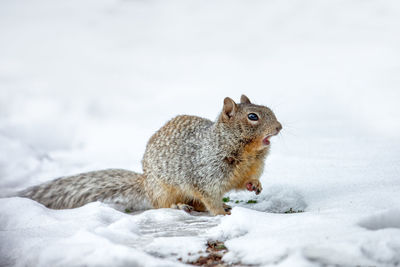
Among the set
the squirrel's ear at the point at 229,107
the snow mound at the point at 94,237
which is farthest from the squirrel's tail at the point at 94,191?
the squirrel's ear at the point at 229,107

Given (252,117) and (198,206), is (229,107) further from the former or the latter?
(198,206)

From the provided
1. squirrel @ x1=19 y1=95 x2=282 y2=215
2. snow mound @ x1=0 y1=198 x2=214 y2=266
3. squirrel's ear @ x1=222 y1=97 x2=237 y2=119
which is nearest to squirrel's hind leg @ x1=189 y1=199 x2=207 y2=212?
squirrel @ x1=19 y1=95 x2=282 y2=215

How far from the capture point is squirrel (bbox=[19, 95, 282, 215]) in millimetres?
6418

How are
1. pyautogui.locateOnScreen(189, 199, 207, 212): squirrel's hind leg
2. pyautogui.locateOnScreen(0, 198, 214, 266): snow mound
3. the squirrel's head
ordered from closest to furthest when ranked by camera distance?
pyautogui.locateOnScreen(0, 198, 214, 266): snow mound < the squirrel's head < pyautogui.locateOnScreen(189, 199, 207, 212): squirrel's hind leg

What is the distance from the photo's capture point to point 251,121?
251 inches

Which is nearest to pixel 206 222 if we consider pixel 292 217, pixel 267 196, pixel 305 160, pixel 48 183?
pixel 292 217

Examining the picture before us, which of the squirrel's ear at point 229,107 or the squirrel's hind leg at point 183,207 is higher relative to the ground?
the squirrel's ear at point 229,107

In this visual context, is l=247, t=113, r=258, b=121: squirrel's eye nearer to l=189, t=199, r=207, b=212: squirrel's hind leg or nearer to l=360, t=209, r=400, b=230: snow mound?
l=189, t=199, r=207, b=212: squirrel's hind leg

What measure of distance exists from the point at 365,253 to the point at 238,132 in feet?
10.8

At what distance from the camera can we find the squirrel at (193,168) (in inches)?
253

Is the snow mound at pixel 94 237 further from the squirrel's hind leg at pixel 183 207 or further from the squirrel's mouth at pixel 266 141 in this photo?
the squirrel's mouth at pixel 266 141

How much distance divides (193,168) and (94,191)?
194 centimetres

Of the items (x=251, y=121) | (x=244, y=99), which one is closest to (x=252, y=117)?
(x=251, y=121)

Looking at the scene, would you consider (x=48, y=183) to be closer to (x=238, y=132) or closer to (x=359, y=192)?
(x=238, y=132)
